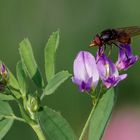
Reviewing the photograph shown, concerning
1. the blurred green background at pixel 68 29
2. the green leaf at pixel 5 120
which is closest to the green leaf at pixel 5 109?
the green leaf at pixel 5 120

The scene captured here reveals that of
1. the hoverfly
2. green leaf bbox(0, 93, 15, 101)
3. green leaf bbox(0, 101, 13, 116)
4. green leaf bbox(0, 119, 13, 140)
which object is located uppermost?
the hoverfly

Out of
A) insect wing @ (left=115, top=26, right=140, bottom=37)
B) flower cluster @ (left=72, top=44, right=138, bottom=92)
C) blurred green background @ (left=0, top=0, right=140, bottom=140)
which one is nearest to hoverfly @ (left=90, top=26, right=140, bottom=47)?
insect wing @ (left=115, top=26, right=140, bottom=37)

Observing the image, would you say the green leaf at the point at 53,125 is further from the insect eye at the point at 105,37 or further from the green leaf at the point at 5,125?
the insect eye at the point at 105,37

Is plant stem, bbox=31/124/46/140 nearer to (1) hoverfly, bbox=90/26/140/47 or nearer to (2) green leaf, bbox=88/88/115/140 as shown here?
(2) green leaf, bbox=88/88/115/140

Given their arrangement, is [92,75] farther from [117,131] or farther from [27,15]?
[27,15]

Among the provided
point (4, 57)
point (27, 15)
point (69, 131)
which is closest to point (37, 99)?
point (69, 131)

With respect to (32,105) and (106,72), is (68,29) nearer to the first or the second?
(106,72)
